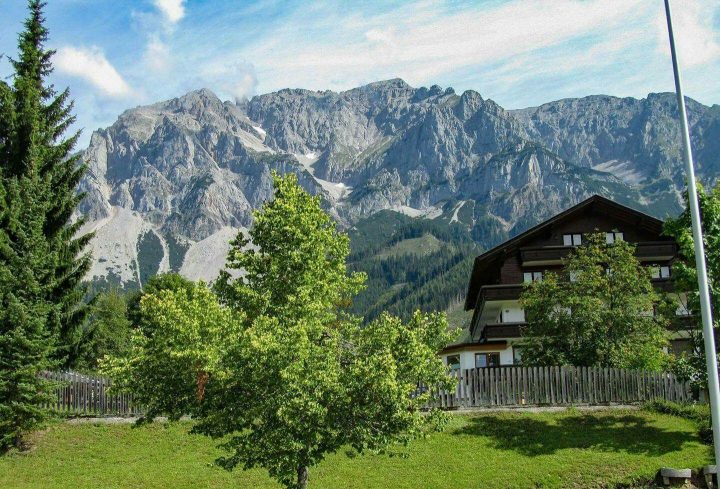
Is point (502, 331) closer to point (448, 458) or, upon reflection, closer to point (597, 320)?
point (597, 320)

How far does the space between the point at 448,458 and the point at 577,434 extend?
6.29 meters

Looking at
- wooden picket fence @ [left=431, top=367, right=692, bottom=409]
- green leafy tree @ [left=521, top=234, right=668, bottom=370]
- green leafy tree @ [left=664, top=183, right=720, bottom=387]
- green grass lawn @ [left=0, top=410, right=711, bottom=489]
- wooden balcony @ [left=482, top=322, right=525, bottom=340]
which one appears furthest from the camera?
wooden balcony @ [left=482, top=322, right=525, bottom=340]

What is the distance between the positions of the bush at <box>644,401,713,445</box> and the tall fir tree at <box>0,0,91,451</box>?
27782 mm

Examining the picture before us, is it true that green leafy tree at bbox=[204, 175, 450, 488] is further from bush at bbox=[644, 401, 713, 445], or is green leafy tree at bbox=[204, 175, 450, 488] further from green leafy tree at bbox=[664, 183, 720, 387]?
bush at bbox=[644, 401, 713, 445]

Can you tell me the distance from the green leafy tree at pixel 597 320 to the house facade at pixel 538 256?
16568 millimetres

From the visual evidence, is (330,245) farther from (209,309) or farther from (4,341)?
(4,341)

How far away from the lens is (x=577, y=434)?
1255 inches

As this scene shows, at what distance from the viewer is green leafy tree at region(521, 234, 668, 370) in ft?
127

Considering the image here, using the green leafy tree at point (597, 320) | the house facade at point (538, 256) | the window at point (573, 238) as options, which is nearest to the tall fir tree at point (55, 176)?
the green leafy tree at point (597, 320)

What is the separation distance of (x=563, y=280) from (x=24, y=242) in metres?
29.5

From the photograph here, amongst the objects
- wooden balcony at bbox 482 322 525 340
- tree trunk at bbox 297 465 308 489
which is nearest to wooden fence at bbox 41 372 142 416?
tree trunk at bbox 297 465 308 489

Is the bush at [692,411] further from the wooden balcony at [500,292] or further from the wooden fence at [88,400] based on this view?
the wooden fence at [88,400]

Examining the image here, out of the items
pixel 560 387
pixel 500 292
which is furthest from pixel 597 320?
pixel 500 292

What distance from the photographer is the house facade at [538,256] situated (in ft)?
192
